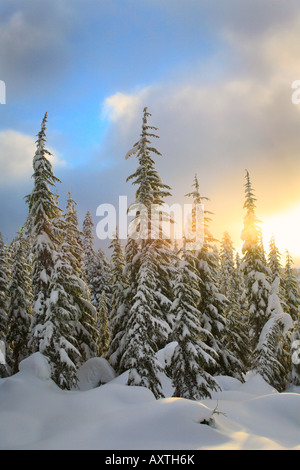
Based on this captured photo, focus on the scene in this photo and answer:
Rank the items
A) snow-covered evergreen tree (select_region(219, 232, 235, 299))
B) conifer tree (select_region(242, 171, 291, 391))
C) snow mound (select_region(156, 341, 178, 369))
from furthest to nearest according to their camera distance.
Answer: snow-covered evergreen tree (select_region(219, 232, 235, 299)), conifer tree (select_region(242, 171, 291, 391)), snow mound (select_region(156, 341, 178, 369))

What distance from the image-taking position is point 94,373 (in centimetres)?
1988

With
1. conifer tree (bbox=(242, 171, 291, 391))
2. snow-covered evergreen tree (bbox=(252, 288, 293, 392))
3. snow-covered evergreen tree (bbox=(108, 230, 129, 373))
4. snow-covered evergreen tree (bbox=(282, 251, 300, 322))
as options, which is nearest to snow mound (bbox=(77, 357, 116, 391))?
snow-covered evergreen tree (bbox=(108, 230, 129, 373))

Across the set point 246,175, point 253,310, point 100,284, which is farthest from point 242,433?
point 100,284

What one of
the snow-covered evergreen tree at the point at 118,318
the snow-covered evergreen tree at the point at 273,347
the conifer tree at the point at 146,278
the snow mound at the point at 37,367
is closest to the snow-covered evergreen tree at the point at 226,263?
the snow-covered evergreen tree at the point at 273,347

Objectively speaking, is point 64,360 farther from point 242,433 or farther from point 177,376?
point 242,433

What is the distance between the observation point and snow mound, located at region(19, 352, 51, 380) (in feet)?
44.1

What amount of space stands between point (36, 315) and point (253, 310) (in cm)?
1829

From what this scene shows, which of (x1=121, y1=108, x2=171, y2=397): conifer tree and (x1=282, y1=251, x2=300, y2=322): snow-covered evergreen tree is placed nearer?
(x1=121, y1=108, x2=171, y2=397): conifer tree

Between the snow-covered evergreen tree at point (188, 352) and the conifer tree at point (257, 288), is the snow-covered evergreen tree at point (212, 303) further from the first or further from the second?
the snow-covered evergreen tree at point (188, 352)

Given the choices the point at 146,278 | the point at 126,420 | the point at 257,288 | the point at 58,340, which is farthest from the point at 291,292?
the point at 126,420

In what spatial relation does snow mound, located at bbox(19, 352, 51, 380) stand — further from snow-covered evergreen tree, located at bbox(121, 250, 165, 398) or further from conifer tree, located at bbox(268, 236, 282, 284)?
conifer tree, located at bbox(268, 236, 282, 284)

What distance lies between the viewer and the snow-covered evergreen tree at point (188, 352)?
1611 cm

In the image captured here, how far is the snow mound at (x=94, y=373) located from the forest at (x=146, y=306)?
94cm

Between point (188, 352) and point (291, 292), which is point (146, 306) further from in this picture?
point (291, 292)
